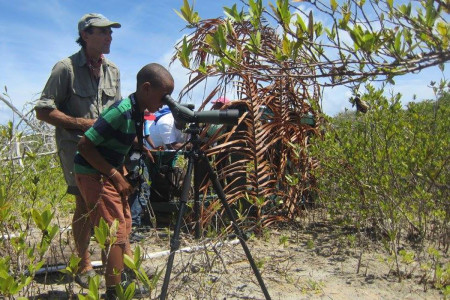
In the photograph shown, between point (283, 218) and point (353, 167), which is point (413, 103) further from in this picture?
point (283, 218)

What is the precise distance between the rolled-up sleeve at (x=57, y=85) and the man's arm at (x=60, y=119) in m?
0.07

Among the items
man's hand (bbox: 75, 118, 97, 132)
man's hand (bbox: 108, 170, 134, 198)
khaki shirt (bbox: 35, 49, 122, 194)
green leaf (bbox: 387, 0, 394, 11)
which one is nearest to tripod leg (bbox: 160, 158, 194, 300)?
man's hand (bbox: 108, 170, 134, 198)

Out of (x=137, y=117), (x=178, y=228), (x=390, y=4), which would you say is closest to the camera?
(x=390, y=4)

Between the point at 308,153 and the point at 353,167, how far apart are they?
0.67m

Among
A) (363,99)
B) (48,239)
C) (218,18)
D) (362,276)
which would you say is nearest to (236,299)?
(362,276)

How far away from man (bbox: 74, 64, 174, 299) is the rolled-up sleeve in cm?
55

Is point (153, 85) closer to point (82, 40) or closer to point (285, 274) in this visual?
point (82, 40)

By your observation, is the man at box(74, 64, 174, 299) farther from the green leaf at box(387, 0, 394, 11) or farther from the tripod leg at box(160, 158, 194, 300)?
the green leaf at box(387, 0, 394, 11)

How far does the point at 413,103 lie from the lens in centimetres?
439

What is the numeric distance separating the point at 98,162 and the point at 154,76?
595 millimetres

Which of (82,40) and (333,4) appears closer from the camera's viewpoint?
(333,4)

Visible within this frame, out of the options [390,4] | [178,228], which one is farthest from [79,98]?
[390,4]

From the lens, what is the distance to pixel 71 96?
3.50 metres

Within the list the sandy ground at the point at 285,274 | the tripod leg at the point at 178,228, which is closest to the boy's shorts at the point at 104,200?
the sandy ground at the point at 285,274
